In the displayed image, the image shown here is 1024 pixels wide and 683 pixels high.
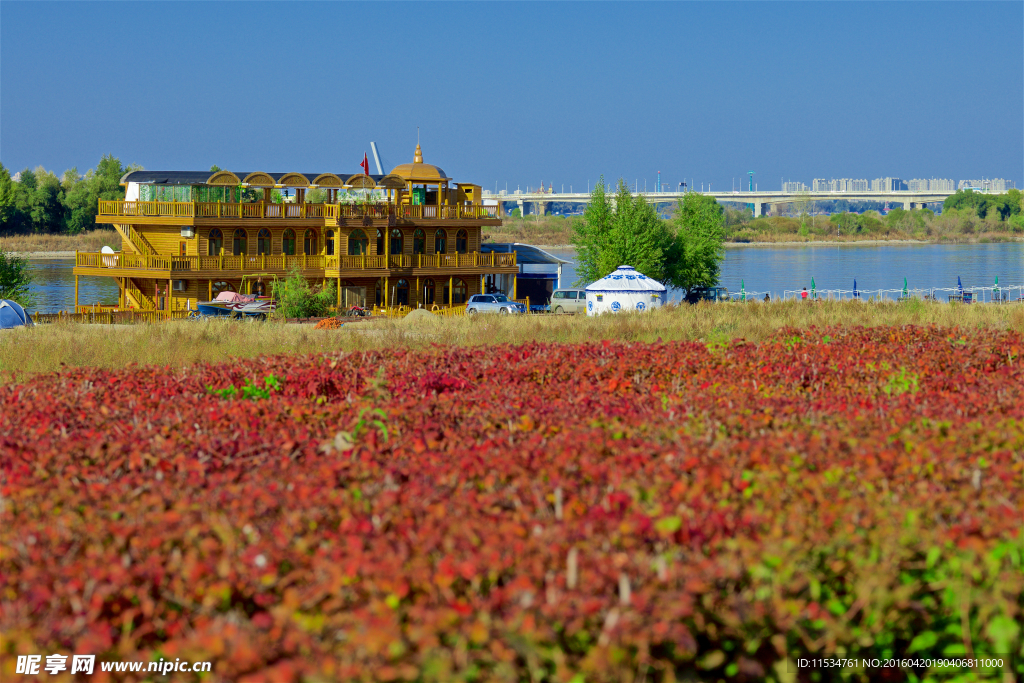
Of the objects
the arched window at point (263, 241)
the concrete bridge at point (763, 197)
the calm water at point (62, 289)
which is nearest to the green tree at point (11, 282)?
the calm water at point (62, 289)

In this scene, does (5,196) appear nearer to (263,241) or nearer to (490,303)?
(263,241)

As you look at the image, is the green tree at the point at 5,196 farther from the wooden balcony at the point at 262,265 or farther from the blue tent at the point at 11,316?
the blue tent at the point at 11,316

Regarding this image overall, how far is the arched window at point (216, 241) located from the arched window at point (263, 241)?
1.57m

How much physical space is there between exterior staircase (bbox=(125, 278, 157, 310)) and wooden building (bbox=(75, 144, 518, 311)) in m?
0.05

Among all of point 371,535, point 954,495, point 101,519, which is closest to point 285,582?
point 371,535

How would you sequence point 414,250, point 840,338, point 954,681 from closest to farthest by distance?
point 954,681, point 840,338, point 414,250

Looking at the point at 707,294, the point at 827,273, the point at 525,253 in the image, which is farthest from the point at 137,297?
the point at 827,273

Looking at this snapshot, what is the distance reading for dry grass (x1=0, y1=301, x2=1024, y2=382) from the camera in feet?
42.3

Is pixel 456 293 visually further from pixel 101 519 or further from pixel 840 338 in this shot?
pixel 101 519

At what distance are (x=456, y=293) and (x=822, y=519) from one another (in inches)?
1699

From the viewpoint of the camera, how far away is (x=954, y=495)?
4238mm

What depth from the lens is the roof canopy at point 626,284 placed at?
33.9 meters

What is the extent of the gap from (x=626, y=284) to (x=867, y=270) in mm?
64876

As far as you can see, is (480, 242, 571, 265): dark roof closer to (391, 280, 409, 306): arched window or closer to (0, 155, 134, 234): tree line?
(391, 280, 409, 306): arched window
